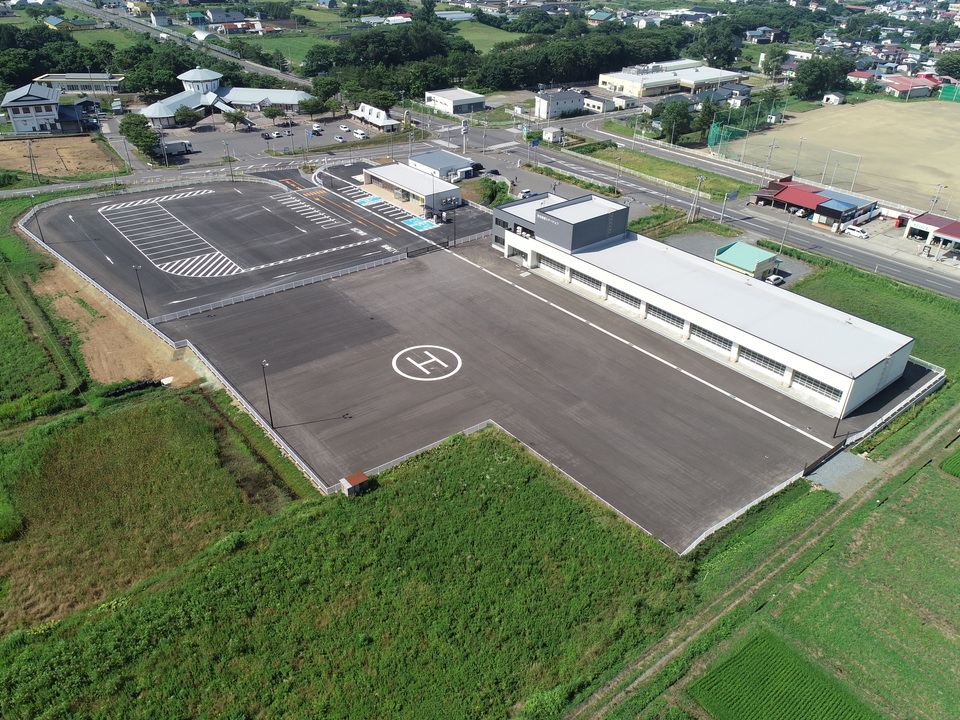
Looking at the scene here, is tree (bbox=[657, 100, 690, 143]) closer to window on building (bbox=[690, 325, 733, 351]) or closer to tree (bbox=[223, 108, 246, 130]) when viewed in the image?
window on building (bbox=[690, 325, 733, 351])

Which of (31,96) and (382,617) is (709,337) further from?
(31,96)

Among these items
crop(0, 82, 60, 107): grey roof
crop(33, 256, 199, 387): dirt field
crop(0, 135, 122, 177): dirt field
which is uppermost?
crop(0, 82, 60, 107): grey roof

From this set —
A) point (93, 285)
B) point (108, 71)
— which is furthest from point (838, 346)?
point (108, 71)

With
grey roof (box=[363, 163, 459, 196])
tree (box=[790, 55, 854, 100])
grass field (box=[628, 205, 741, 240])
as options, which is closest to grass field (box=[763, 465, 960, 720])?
grass field (box=[628, 205, 741, 240])

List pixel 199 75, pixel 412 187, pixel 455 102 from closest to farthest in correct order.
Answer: pixel 412 187 < pixel 455 102 < pixel 199 75

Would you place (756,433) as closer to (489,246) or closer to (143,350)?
(489,246)

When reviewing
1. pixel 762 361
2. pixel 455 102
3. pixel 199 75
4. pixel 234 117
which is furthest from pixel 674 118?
pixel 199 75

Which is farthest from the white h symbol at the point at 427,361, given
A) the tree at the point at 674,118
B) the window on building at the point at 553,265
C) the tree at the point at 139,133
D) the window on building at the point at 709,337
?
the tree at the point at 674,118
